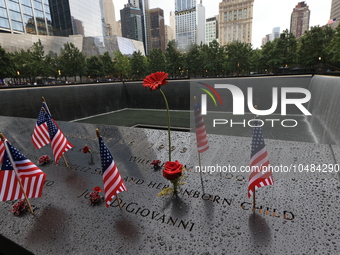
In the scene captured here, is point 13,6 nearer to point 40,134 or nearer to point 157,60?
point 157,60

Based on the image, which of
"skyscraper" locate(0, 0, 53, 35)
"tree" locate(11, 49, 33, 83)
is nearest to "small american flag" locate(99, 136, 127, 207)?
"tree" locate(11, 49, 33, 83)

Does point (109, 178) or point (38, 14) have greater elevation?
point (38, 14)

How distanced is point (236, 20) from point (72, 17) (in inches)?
3795

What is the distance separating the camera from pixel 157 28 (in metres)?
185

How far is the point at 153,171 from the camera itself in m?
3.64

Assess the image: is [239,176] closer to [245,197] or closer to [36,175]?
[245,197]

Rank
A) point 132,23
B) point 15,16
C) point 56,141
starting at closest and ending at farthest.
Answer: point 56,141, point 15,16, point 132,23

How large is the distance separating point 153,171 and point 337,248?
251cm

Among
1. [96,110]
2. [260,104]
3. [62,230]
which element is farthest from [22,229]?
[96,110]

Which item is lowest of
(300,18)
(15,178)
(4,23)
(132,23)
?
(15,178)

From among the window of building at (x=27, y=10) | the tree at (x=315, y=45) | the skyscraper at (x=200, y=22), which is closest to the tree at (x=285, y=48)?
the tree at (x=315, y=45)

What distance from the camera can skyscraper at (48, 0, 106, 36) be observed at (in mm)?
69125

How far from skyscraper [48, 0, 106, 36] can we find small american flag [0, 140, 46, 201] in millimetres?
81795

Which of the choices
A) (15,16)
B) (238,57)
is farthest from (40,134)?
(15,16)
